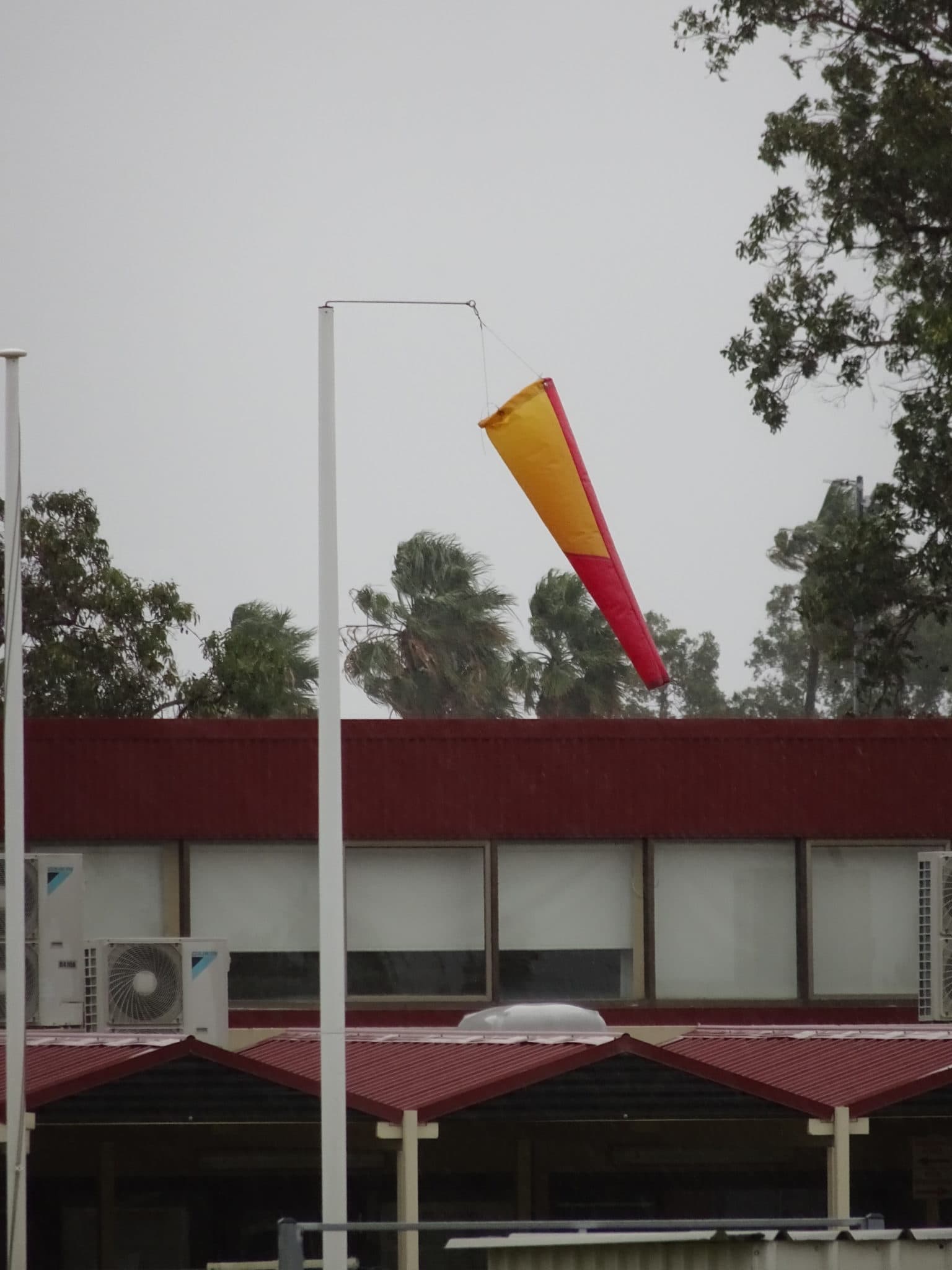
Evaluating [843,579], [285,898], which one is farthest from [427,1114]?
[843,579]

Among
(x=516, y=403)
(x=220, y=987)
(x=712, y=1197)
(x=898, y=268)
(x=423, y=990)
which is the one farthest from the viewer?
(x=898, y=268)

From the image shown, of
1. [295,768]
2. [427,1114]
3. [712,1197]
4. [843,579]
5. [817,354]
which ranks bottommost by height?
[712,1197]

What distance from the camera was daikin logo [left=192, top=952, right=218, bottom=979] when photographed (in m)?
17.2

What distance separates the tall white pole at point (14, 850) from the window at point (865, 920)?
Answer: 750 centimetres

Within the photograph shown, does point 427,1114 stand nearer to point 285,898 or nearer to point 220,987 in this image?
point 220,987

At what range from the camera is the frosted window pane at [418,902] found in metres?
18.9

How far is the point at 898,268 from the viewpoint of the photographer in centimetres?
2689

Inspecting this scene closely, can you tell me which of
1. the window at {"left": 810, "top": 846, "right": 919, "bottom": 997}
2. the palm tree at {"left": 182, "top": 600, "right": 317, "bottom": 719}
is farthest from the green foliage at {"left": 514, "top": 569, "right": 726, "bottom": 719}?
the window at {"left": 810, "top": 846, "right": 919, "bottom": 997}

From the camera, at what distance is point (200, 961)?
56.5ft

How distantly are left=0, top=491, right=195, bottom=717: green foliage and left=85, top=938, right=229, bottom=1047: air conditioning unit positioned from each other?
18.7 m

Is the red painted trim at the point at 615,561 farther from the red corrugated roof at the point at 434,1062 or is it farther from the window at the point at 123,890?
the window at the point at 123,890

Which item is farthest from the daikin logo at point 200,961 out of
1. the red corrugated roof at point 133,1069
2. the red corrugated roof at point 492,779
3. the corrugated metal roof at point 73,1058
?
the red corrugated roof at point 492,779

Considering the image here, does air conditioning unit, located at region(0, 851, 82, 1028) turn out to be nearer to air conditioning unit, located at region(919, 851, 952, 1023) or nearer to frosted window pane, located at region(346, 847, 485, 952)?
frosted window pane, located at region(346, 847, 485, 952)

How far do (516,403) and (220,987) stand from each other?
222 inches
